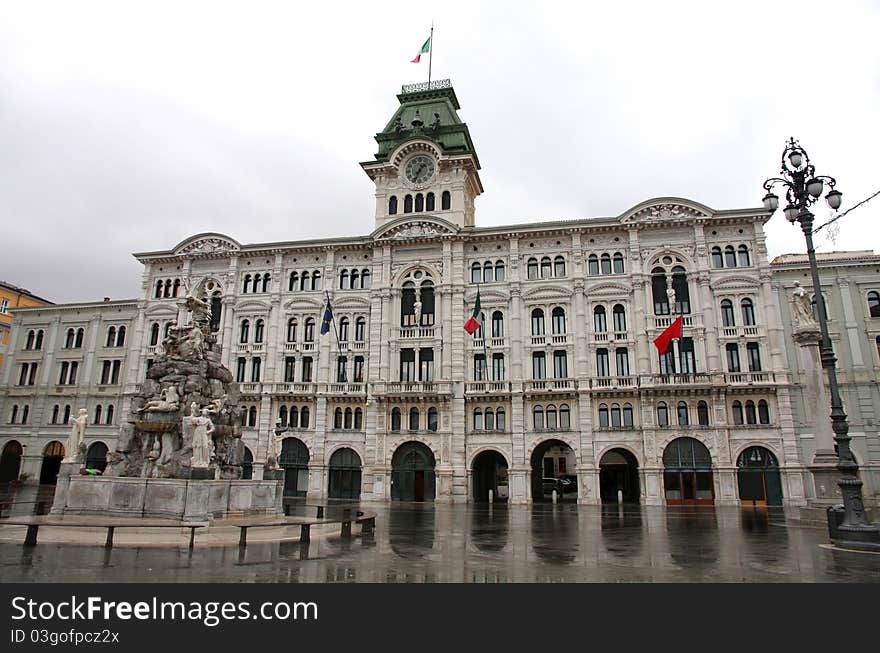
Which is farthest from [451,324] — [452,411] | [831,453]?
[831,453]

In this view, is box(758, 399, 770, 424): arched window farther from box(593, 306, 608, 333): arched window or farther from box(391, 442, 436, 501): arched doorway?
box(391, 442, 436, 501): arched doorway

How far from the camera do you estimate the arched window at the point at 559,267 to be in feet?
153

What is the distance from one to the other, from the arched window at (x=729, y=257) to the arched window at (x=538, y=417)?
17.9 meters

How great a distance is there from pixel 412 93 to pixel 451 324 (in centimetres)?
2448

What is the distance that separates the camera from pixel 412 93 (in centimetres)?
5594

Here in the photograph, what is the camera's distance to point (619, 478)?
48.0 metres

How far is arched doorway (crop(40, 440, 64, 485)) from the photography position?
5338 centimetres

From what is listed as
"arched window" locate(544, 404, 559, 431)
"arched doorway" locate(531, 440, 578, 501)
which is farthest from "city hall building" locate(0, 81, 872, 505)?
"arched doorway" locate(531, 440, 578, 501)

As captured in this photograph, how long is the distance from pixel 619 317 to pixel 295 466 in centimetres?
2864

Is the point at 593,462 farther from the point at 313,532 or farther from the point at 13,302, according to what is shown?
the point at 13,302

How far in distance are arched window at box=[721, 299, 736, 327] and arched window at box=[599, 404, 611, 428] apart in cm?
1089

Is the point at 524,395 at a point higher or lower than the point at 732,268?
lower

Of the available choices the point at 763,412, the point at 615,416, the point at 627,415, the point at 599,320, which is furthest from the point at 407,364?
the point at 763,412

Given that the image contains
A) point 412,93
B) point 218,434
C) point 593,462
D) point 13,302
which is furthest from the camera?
point 13,302
